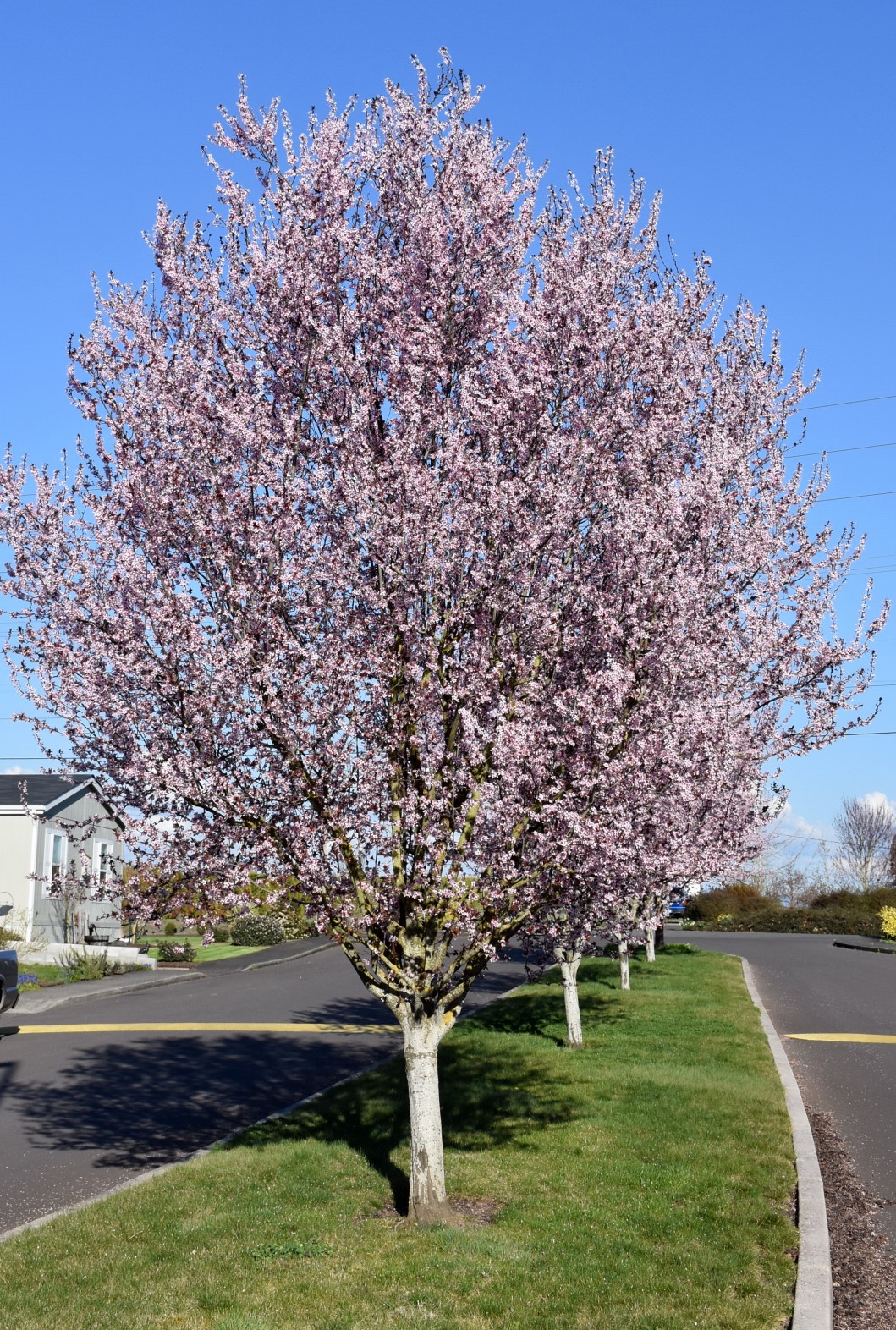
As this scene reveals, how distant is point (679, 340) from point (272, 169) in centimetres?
386

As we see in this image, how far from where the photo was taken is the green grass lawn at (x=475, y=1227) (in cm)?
680

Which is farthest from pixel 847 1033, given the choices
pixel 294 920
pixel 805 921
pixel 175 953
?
pixel 805 921

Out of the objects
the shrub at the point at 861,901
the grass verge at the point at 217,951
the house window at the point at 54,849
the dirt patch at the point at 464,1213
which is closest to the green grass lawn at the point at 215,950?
the grass verge at the point at 217,951

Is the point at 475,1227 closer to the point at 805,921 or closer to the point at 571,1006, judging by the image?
the point at 571,1006

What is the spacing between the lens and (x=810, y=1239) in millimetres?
7910

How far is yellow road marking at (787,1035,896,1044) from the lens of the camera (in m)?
18.4

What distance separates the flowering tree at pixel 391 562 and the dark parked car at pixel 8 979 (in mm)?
13921

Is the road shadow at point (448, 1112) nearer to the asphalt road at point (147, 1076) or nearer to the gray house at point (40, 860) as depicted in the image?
the asphalt road at point (147, 1076)

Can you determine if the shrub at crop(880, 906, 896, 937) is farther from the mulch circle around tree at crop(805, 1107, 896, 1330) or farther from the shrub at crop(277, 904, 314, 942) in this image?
the shrub at crop(277, 904, 314, 942)

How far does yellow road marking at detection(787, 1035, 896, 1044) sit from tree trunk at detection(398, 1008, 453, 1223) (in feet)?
37.7

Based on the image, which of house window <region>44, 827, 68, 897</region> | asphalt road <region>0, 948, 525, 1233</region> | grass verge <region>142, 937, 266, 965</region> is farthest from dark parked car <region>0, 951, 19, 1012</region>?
grass verge <region>142, 937, 266, 965</region>

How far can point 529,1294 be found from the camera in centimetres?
693

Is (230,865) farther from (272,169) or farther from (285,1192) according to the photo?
(272,169)

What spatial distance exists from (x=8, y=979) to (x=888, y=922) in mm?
36590
